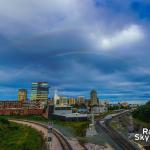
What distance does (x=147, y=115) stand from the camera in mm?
113812

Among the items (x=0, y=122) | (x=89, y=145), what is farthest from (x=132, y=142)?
(x=0, y=122)

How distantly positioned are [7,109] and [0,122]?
67348mm

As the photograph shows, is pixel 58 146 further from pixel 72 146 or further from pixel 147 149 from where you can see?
pixel 147 149

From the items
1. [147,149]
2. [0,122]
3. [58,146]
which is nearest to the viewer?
[147,149]

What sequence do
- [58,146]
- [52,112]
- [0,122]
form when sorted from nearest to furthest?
[58,146] < [0,122] < [52,112]

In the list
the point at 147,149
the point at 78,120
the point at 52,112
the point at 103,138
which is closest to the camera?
the point at 147,149

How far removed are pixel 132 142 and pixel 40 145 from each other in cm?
2036

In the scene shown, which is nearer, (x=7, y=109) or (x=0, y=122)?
(x=0, y=122)

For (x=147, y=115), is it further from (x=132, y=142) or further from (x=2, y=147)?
(x=2, y=147)

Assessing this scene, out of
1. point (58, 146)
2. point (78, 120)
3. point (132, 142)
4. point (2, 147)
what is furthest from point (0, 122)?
point (132, 142)

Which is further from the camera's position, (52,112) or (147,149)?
(52,112)

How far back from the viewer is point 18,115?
6752 inches

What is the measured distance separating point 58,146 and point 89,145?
22.0 feet

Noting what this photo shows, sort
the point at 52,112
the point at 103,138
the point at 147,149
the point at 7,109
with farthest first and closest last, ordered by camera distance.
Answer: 1. the point at 7,109
2. the point at 52,112
3. the point at 103,138
4. the point at 147,149
